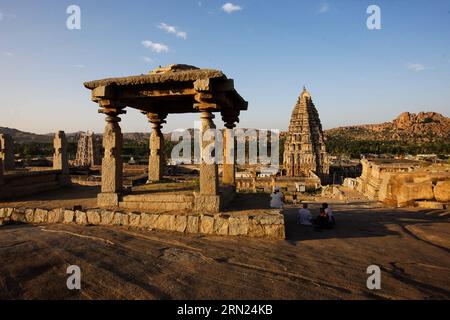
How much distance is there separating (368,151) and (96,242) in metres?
101

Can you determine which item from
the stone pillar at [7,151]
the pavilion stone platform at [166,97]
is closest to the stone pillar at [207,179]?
the pavilion stone platform at [166,97]

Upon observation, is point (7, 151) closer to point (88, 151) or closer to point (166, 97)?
point (166, 97)

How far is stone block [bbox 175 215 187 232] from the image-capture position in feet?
20.8

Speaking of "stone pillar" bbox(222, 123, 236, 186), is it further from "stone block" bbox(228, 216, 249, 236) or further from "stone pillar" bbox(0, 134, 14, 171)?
"stone pillar" bbox(0, 134, 14, 171)

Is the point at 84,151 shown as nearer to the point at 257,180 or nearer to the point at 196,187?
the point at 257,180

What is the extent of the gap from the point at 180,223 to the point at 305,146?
45483 millimetres

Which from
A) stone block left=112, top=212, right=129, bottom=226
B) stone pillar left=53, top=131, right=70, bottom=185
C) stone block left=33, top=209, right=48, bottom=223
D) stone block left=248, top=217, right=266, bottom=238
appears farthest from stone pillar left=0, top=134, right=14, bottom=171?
stone block left=248, top=217, right=266, bottom=238

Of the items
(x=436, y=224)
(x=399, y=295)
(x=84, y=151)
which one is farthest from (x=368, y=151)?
(x=399, y=295)

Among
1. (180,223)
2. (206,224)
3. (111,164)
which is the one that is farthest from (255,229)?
(111,164)

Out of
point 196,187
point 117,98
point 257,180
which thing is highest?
point 117,98

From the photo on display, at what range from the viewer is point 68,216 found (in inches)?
283
